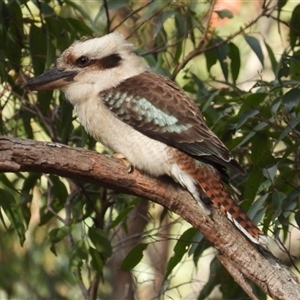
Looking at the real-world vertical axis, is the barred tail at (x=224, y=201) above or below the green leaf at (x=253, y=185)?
above

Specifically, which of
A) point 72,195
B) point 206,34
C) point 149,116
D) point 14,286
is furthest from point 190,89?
point 14,286

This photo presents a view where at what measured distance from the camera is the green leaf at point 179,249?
3096 mm

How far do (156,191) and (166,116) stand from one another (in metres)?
0.28

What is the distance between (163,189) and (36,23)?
1.12m

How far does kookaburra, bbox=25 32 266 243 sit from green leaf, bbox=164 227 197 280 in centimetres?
35

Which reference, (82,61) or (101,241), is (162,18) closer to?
(82,61)

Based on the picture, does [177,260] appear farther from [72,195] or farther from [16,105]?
[16,105]

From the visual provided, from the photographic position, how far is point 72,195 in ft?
12.3

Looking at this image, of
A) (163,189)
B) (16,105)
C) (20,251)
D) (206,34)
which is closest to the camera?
(163,189)

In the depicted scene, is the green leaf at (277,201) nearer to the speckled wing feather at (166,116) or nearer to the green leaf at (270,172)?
the green leaf at (270,172)

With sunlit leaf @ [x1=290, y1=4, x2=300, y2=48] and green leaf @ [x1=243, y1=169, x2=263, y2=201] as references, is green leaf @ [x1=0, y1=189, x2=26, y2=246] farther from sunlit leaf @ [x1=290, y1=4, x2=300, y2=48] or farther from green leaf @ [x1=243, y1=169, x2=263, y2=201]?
sunlit leaf @ [x1=290, y1=4, x2=300, y2=48]

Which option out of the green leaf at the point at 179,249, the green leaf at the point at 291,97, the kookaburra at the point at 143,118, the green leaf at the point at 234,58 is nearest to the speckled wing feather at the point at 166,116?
the kookaburra at the point at 143,118

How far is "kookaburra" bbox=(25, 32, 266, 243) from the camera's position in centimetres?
278

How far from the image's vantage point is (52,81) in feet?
9.98
